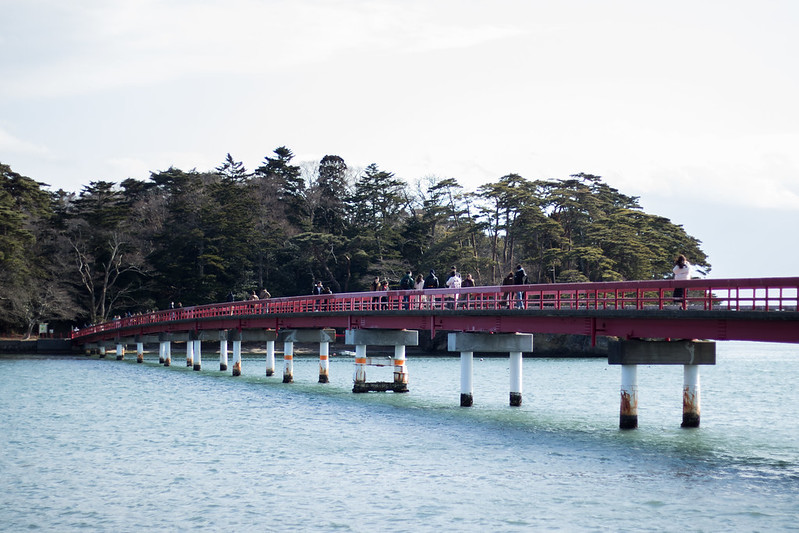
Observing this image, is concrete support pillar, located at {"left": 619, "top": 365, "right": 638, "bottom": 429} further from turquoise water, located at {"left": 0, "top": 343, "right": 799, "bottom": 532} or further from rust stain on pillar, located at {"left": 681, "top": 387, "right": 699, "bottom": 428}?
rust stain on pillar, located at {"left": 681, "top": 387, "right": 699, "bottom": 428}

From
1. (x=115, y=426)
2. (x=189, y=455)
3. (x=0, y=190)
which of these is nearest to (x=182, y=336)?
(x=0, y=190)

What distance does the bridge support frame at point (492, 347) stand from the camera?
39.3m

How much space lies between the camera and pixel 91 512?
2102 cm

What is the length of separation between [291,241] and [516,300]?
65709 millimetres

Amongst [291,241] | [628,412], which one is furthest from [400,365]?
[291,241]

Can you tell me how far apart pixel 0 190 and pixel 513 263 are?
51.6m

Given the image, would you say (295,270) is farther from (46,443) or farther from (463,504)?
(463,504)

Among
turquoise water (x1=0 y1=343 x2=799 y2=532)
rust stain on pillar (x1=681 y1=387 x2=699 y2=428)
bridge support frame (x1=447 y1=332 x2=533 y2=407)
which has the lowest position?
turquoise water (x1=0 y1=343 x2=799 y2=532)

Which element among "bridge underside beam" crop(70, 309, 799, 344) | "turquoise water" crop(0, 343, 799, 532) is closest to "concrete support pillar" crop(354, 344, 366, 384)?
"turquoise water" crop(0, 343, 799, 532)

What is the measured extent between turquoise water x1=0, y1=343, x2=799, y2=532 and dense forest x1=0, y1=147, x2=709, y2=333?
41104 millimetres

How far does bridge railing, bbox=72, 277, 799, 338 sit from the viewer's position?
26.4 m

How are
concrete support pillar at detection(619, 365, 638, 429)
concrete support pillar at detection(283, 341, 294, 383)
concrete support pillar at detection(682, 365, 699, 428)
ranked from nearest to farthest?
concrete support pillar at detection(619, 365, 638, 429), concrete support pillar at detection(682, 365, 699, 428), concrete support pillar at detection(283, 341, 294, 383)

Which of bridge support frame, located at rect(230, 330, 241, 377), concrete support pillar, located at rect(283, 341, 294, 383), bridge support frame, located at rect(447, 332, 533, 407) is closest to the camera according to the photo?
bridge support frame, located at rect(447, 332, 533, 407)

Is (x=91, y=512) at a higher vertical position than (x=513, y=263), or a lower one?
lower
